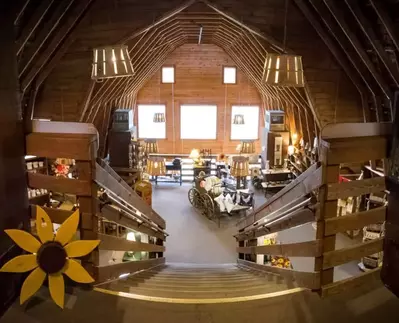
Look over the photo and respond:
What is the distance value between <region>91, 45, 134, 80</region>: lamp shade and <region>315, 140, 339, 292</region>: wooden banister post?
75.1 inches

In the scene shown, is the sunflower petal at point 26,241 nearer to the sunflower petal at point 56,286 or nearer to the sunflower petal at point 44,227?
the sunflower petal at point 44,227

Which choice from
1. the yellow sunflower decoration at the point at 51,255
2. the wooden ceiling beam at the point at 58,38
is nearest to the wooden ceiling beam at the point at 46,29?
the wooden ceiling beam at the point at 58,38

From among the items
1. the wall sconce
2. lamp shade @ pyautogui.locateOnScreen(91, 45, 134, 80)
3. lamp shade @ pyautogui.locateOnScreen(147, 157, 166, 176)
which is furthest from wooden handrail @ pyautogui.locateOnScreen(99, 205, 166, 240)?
the wall sconce

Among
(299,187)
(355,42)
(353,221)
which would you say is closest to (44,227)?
(299,187)

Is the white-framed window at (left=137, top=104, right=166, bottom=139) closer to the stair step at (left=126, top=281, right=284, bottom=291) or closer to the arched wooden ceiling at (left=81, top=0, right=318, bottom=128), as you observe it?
the arched wooden ceiling at (left=81, top=0, right=318, bottom=128)

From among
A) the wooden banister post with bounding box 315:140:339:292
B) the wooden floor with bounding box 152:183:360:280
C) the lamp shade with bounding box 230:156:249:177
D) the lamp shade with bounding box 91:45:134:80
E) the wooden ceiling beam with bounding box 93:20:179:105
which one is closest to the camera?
the wooden banister post with bounding box 315:140:339:292

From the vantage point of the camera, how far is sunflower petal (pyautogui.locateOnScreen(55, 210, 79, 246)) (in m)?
2.95

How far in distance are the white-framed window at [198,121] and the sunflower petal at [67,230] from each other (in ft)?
47.4

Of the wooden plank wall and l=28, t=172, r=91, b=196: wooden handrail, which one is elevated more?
the wooden plank wall

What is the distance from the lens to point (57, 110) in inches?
343

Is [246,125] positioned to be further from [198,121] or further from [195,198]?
[195,198]

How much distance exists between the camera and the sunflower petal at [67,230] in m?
2.95

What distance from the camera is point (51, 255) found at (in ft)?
9.60

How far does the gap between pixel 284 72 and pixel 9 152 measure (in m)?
2.60
